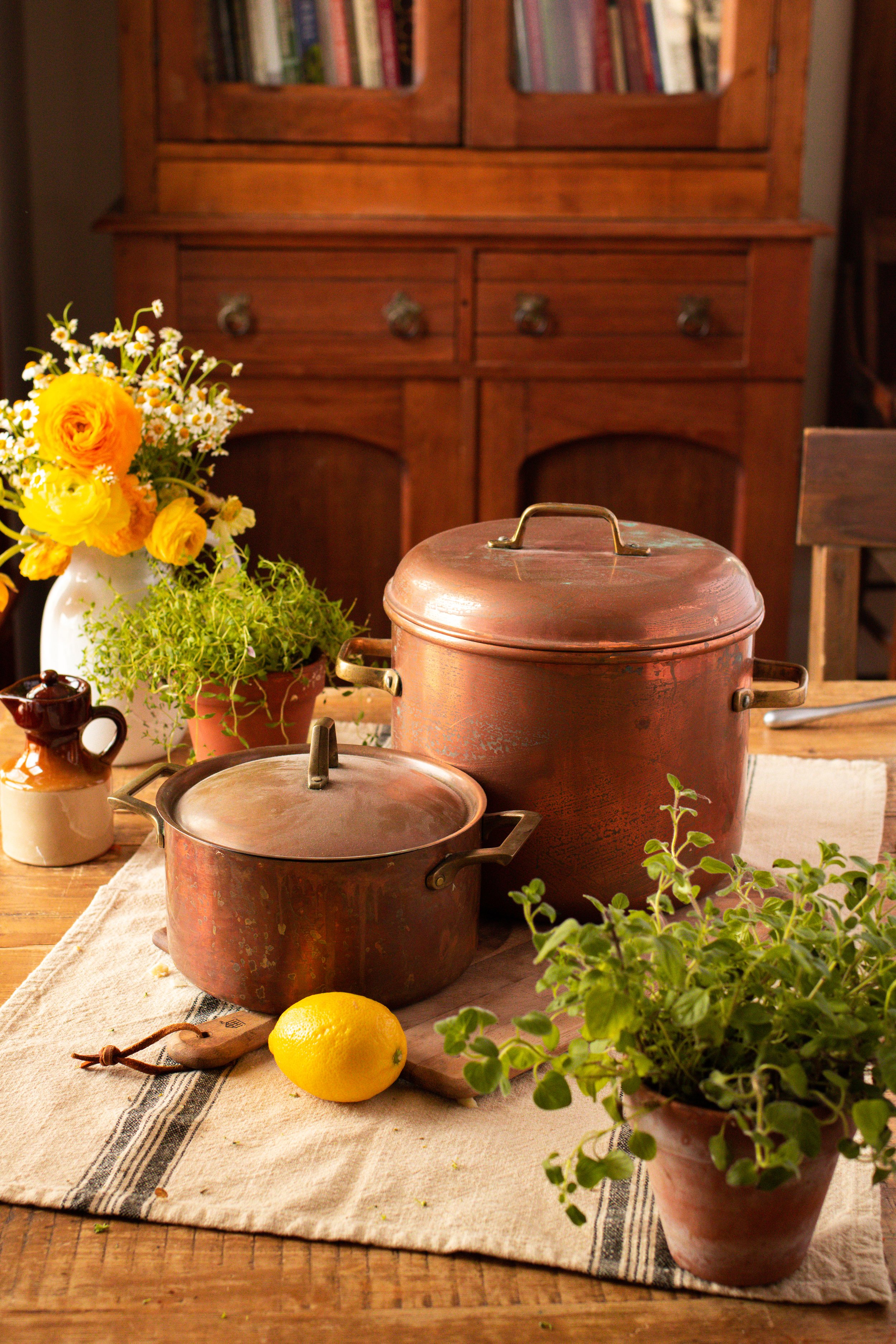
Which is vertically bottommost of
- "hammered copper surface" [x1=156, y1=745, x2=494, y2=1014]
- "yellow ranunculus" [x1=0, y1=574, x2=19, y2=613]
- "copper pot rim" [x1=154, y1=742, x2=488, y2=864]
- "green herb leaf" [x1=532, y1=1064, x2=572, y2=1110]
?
"hammered copper surface" [x1=156, y1=745, x2=494, y2=1014]

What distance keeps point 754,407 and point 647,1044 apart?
6.57 ft

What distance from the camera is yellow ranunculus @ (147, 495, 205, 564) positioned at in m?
1.10

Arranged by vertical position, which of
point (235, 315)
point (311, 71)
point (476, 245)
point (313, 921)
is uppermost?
point (311, 71)

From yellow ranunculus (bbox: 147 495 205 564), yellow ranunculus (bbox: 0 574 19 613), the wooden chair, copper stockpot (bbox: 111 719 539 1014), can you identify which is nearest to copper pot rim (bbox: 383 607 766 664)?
copper stockpot (bbox: 111 719 539 1014)

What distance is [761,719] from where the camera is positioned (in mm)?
1366

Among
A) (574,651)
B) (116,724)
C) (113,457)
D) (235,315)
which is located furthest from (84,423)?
(235,315)

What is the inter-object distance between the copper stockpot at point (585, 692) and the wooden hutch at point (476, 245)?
1494mm

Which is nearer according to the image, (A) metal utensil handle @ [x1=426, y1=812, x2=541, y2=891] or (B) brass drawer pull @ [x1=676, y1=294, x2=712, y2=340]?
(A) metal utensil handle @ [x1=426, y1=812, x2=541, y2=891]

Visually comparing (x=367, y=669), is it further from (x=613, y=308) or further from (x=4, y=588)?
(x=613, y=308)

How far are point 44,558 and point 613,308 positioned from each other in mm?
1496

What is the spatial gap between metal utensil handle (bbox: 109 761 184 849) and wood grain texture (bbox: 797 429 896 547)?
0.99m

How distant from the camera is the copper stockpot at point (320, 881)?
729mm

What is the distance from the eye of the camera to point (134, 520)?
1.12 metres

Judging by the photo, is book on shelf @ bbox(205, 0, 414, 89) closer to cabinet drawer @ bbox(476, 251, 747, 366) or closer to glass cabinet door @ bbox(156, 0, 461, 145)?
glass cabinet door @ bbox(156, 0, 461, 145)
